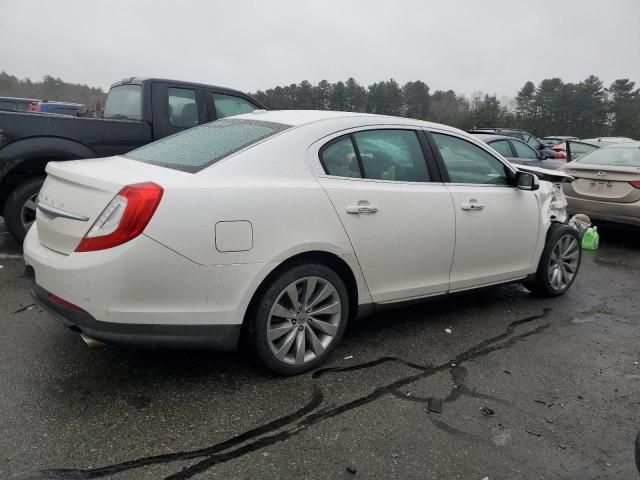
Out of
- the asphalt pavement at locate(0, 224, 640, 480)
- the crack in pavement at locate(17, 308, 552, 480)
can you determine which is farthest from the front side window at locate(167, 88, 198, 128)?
the crack in pavement at locate(17, 308, 552, 480)

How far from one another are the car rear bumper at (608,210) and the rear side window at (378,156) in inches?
184

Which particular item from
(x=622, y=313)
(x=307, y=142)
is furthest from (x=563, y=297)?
(x=307, y=142)

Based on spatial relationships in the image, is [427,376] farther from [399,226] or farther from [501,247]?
[501,247]

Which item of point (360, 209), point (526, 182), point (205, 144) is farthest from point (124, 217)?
point (526, 182)

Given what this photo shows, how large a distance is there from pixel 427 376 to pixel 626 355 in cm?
164

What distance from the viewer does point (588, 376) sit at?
3.47 meters

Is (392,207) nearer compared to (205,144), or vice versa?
(205,144)

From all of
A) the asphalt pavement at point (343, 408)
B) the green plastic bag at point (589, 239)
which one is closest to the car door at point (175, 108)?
the asphalt pavement at point (343, 408)

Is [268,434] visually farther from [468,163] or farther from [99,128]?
[99,128]

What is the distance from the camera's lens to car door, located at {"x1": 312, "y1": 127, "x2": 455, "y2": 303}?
336 centimetres

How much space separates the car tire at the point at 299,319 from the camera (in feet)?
9.90

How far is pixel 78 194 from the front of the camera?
2.87m

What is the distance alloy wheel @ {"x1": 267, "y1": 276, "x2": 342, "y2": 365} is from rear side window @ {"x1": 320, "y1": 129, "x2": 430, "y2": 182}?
76 centimetres

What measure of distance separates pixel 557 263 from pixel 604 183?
3139 mm
